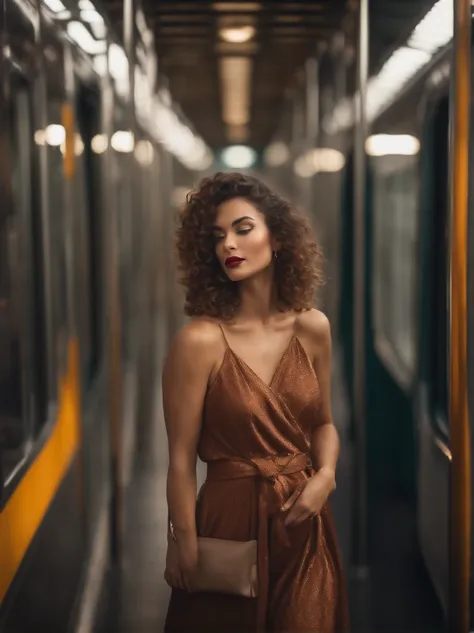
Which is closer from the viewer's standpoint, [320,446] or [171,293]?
[320,446]

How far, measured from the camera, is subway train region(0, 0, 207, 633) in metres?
2.69

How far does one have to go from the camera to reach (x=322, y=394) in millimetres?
2387

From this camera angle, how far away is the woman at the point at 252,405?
7.43 feet

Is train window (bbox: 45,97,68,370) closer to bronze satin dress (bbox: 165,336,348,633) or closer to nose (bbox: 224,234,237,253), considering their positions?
nose (bbox: 224,234,237,253)

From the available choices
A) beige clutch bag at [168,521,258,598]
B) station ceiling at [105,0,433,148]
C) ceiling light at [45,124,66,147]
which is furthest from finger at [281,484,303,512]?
ceiling light at [45,124,66,147]

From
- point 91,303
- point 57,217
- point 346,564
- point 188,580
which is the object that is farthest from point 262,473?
point 91,303

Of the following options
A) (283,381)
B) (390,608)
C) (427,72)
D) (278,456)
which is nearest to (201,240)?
(283,381)

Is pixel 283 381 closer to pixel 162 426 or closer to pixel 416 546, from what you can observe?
pixel 162 426

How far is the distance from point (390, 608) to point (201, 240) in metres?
1.51

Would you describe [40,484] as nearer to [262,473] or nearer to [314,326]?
[262,473]

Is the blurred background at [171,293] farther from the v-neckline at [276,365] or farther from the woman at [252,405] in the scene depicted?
the v-neckline at [276,365]

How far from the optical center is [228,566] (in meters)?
2.31

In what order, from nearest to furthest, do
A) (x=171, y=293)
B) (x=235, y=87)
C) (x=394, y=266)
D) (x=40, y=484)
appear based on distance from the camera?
(x=171, y=293)
(x=40, y=484)
(x=394, y=266)
(x=235, y=87)

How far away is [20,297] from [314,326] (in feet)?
3.28
